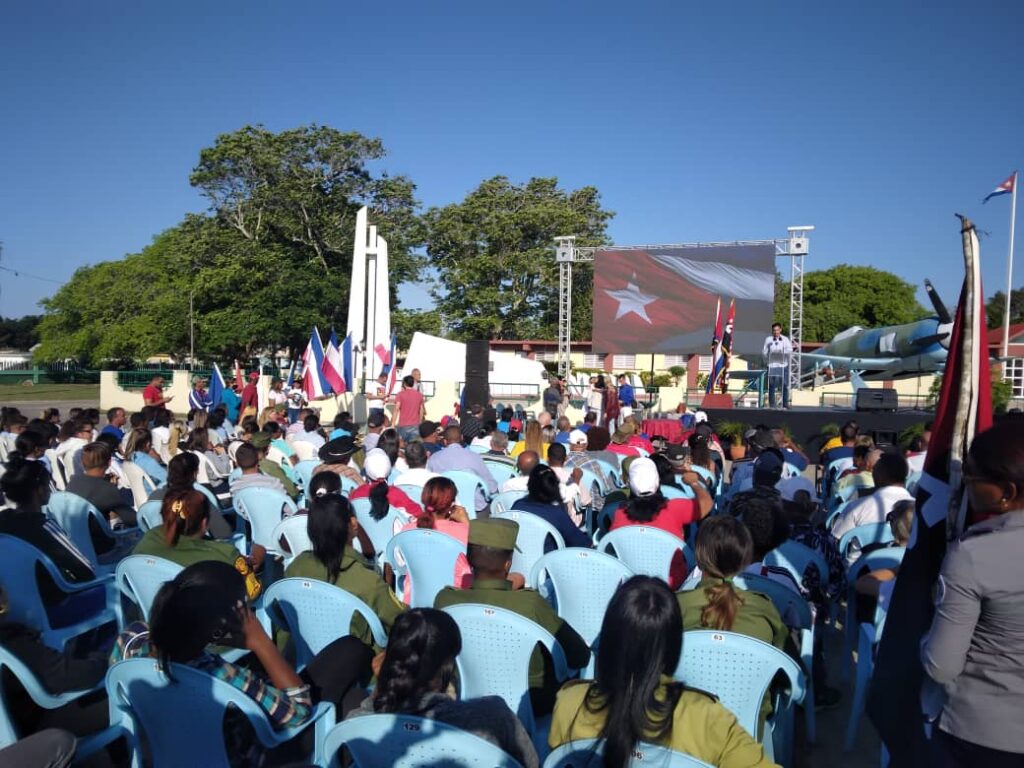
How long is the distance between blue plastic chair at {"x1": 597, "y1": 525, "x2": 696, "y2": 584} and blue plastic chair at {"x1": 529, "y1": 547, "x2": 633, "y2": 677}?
2.10 feet

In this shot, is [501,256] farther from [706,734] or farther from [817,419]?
[706,734]

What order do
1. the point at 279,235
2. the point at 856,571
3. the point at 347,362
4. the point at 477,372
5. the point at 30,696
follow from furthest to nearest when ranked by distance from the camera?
the point at 279,235 < the point at 477,372 < the point at 347,362 < the point at 856,571 < the point at 30,696

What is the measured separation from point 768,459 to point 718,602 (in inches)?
140

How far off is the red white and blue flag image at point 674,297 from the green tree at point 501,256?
578 inches

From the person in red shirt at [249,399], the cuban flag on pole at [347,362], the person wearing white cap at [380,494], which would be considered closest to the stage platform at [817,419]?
the cuban flag on pole at [347,362]

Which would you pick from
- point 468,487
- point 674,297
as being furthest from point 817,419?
point 468,487

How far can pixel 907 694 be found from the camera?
2119mm

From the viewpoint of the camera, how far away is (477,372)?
A: 16.5 metres

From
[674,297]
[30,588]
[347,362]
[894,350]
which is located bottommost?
[30,588]

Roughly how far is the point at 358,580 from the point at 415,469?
112 inches

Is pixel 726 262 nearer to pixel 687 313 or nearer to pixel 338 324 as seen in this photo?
pixel 687 313

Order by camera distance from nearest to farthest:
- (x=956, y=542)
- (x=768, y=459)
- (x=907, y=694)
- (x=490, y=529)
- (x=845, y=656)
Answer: (x=956, y=542)
(x=907, y=694)
(x=490, y=529)
(x=845, y=656)
(x=768, y=459)

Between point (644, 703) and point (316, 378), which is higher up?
point (316, 378)

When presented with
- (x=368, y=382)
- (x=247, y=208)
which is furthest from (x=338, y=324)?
(x=368, y=382)
